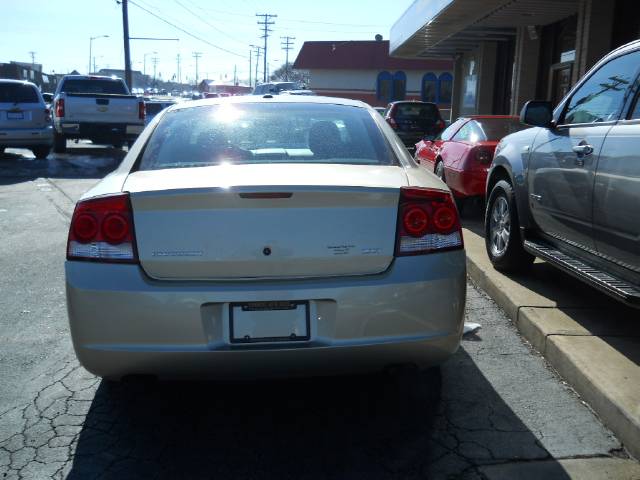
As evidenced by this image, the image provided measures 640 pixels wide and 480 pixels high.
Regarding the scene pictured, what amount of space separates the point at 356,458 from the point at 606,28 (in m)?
10.6

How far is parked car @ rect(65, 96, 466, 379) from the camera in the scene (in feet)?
9.46

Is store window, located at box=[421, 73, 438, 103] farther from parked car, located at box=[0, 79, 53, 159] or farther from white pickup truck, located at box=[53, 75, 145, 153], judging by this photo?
parked car, located at box=[0, 79, 53, 159]

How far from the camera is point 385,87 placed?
47906 millimetres

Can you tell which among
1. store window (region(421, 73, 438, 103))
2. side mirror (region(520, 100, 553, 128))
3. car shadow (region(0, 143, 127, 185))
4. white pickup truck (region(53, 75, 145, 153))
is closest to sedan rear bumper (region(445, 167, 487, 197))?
side mirror (region(520, 100, 553, 128))

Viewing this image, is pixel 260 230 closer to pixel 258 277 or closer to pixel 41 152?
pixel 258 277

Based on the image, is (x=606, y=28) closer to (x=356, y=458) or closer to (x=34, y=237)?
(x=34, y=237)

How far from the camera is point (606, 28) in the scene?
11.4m

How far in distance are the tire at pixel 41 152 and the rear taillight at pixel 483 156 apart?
12.6 meters

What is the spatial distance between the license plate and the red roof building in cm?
4528

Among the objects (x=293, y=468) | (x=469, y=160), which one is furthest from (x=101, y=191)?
(x=469, y=160)

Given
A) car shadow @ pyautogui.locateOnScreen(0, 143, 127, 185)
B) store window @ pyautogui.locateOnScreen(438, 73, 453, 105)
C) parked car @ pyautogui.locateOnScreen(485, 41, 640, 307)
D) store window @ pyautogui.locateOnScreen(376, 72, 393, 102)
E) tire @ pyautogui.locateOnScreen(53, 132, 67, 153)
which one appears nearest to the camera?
parked car @ pyautogui.locateOnScreen(485, 41, 640, 307)

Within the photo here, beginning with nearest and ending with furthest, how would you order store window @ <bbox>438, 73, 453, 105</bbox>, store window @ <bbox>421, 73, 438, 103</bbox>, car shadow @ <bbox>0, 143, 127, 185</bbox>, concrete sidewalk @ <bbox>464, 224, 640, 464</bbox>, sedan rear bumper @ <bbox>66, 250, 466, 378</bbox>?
1. sedan rear bumper @ <bbox>66, 250, 466, 378</bbox>
2. concrete sidewalk @ <bbox>464, 224, 640, 464</bbox>
3. car shadow @ <bbox>0, 143, 127, 185</bbox>
4. store window @ <bbox>421, 73, 438, 103</bbox>
5. store window @ <bbox>438, 73, 453, 105</bbox>

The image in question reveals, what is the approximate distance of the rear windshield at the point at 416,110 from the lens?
1955 centimetres

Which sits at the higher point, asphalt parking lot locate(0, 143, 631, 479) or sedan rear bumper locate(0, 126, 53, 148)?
sedan rear bumper locate(0, 126, 53, 148)
